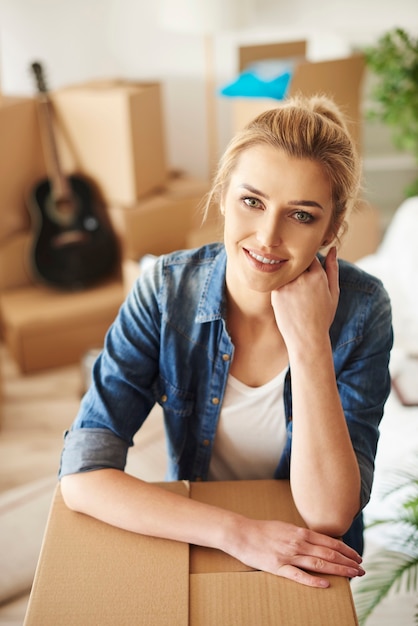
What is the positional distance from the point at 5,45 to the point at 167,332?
8.15 ft

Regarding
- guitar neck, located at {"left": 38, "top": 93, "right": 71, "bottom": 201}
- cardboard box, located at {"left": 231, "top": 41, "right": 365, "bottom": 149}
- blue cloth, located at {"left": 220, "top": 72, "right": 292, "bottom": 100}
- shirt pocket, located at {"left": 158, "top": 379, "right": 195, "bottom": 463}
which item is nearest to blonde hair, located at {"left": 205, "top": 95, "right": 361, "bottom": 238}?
shirt pocket, located at {"left": 158, "top": 379, "right": 195, "bottom": 463}

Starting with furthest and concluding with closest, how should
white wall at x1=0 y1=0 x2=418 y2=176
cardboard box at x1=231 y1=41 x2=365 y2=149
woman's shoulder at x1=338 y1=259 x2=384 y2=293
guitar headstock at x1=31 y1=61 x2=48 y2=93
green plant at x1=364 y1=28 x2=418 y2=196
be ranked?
white wall at x1=0 y1=0 x2=418 y2=176, guitar headstock at x1=31 y1=61 x2=48 y2=93, green plant at x1=364 y1=28 x2=418 y2=196, cardboard box at x1=231 y1=41 x2=365 y2=149, woman's shoulder at x1=338 y1=259 x2=384 y2=293

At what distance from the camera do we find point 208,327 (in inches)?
46.3

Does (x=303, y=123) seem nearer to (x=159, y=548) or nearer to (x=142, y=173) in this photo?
(x=159, y=548)

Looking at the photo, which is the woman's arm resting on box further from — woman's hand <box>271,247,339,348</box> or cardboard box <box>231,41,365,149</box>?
cardboard box <box>231,41,365,149</box>

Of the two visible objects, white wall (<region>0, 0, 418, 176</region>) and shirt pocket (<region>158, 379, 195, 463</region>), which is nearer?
shirt pocket (<region>158, 379, 195, 463</region>)

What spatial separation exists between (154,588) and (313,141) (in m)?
0.61

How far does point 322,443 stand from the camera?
3.43ft

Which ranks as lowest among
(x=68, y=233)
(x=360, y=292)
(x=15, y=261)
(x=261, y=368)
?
(x=15, y=261)

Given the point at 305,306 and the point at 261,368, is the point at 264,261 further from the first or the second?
the point at 261,368

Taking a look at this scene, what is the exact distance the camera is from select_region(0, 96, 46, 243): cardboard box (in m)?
2.85

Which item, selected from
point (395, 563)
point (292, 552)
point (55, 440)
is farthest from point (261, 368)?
point (55, 440)

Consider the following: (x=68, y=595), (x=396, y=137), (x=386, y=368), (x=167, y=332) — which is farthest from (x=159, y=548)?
(x=396, y=137)

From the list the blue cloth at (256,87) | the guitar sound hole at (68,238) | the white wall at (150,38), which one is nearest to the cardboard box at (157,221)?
the guitar sound hole at (68,238)
